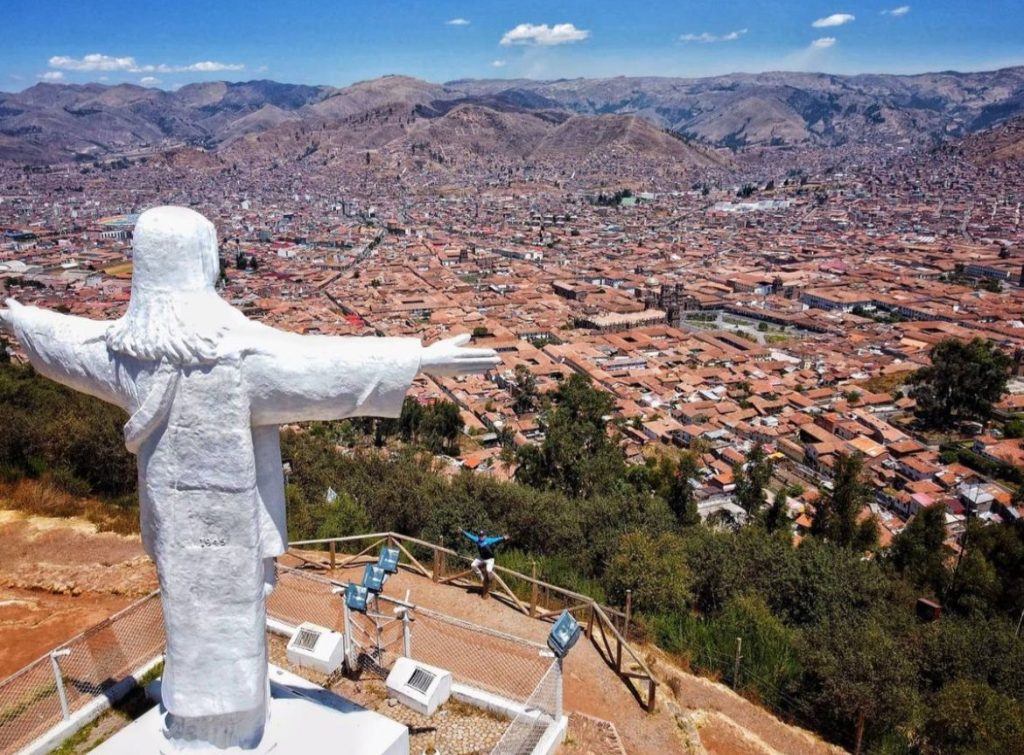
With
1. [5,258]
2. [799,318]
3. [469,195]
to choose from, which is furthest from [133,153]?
[799,318]

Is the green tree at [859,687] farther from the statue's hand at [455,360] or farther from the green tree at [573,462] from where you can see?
the green tree at [573,462]

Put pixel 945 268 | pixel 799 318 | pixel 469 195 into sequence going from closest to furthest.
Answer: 1. pixel 799 318
2. pixel 945 268
3. pixel 469 195

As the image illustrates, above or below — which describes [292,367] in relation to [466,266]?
above

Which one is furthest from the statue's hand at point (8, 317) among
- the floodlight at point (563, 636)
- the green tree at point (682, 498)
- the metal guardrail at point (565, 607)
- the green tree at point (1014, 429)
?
the green tree at point (1014, 429)

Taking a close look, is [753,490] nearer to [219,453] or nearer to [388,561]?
[388,561]

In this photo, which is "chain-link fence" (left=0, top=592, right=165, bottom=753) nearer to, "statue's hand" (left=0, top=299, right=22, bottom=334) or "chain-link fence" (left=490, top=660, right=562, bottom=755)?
"statue's hand" (left=0, top=299, right=22, bottom=334)

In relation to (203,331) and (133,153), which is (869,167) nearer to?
(203,331)
